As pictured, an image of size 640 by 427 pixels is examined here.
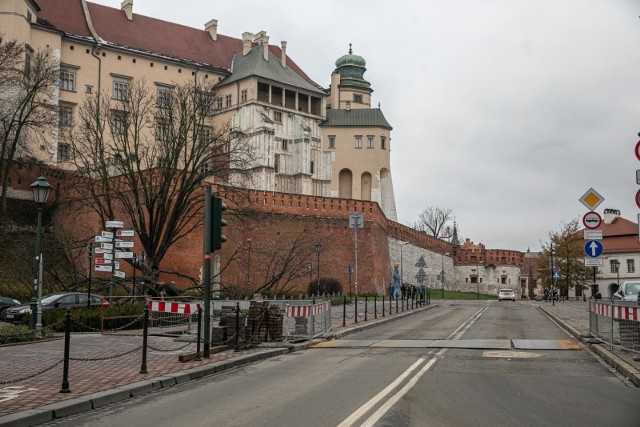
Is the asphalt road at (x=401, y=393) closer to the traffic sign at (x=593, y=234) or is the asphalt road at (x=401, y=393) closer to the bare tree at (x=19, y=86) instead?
the traffic sign at (x=593, y=234)

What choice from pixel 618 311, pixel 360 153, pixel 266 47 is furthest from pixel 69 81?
pixel 618 311

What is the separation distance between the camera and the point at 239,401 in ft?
30.7

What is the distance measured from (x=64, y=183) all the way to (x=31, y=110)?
15.9m

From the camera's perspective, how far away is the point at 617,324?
14.9 metres

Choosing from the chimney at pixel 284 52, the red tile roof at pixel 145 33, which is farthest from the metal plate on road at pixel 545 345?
the chimney at pixel 284 52

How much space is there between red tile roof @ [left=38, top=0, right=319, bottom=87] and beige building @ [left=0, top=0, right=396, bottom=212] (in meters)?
0.14

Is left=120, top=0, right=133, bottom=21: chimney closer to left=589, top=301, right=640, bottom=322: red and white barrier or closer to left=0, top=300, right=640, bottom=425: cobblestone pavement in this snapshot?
left=0, top=300, right=640, bottom=425: cobblestone pavement

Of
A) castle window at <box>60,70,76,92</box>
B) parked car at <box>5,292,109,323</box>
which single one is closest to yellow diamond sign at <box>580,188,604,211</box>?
parked car at <box>5,292,109,323</box>

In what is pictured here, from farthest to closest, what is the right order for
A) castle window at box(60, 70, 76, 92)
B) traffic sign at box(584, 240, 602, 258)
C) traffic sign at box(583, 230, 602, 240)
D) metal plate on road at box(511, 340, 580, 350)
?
castle window at box(60, 70, 76, 92) → traffic sign at box(584, 240, 602, 258) → traffic sign at box(583, 230, 602, 240) → metal plate on road at box(511, 340, 580, 350)

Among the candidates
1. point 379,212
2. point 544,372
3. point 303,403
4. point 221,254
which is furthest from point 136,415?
point 379,212

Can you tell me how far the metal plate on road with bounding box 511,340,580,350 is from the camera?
16188 mm

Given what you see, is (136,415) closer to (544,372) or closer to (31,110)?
(544,372)

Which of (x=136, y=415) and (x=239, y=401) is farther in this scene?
(x=239, y=401)

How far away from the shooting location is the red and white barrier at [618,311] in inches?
489
